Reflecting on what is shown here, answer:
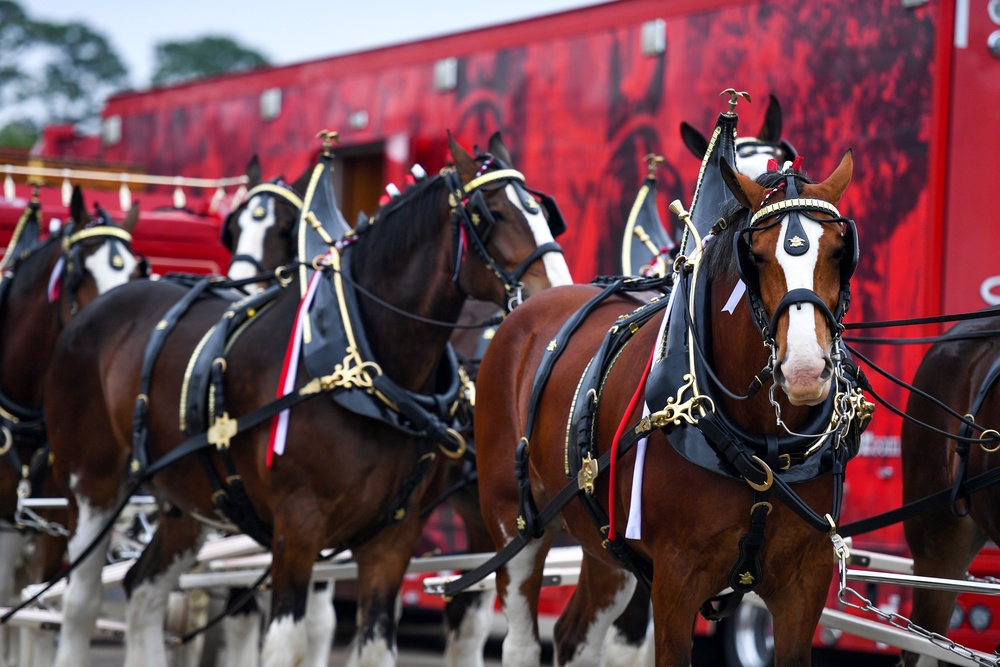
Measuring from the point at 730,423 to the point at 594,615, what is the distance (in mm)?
1583

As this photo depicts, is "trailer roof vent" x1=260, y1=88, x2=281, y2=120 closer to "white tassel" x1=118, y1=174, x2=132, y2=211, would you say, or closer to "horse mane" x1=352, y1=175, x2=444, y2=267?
"white tassel" x1=118, y1=174, x2=132, y2=211

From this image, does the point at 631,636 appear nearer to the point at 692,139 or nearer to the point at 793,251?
the point at 692,139

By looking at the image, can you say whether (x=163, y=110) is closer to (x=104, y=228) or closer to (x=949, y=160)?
(x=104, y=228)

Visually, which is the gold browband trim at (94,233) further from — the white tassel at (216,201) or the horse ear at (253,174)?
the white tassel at (216,201)

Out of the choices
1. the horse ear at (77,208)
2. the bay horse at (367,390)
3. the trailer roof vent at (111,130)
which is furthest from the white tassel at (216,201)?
the bay horse at (367,390)

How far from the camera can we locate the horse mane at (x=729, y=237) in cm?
356

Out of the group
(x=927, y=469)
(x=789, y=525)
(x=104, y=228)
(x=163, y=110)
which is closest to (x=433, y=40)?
(x=104, y=228)

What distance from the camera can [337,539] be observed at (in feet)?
17.3

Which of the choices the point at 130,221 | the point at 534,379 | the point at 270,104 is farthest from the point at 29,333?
the point at 534,379

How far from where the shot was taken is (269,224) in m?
7.46

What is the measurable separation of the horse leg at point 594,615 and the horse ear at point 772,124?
6.92 ft

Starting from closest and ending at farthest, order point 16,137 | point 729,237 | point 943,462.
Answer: point 729,237
point 943,462
point 16,137

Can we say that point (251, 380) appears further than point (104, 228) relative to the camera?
No

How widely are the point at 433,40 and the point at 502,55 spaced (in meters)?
0.70
